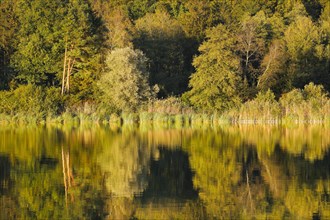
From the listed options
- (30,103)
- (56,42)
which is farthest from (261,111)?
(56,42)

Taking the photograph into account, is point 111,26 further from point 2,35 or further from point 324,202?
point 324,202

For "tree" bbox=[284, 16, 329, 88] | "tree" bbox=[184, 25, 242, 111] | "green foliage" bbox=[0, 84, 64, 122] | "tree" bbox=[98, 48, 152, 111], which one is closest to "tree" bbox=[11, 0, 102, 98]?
"tree" bbox=[98, 48, 152, 111]

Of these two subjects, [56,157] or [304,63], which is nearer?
[56,157]

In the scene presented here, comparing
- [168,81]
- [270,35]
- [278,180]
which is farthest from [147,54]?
[278,180]

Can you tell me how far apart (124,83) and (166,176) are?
2864 centimetres

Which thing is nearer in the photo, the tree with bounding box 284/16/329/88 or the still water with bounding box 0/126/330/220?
the still water with bounding box 0/126/330/220

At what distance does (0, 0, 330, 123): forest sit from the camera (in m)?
47.3

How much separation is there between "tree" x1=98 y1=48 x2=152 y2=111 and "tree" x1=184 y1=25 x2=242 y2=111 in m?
3.90

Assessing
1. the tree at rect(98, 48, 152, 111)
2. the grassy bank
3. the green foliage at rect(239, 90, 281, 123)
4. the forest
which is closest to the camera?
the grassy bank

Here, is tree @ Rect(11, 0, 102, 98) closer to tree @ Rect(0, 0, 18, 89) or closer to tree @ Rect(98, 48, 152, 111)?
tree @ Rect(0, 0, 18, 89)

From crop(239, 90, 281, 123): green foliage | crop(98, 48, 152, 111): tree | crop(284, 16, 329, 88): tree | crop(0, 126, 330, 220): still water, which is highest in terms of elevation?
crop(284, 16, 329, 88): tree

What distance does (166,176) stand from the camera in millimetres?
21344

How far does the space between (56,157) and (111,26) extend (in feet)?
103

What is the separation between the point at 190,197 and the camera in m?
17.8
